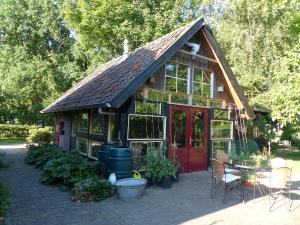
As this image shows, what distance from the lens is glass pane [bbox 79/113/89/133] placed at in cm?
1234

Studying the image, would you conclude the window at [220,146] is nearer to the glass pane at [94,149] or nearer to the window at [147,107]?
the window at [147,107]

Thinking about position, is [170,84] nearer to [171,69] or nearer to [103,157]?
[171,69]

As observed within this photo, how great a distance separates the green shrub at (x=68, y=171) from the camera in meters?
8.92

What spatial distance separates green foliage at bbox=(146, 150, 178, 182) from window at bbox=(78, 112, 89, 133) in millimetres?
3986

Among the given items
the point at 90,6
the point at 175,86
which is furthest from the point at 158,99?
the point at 90,6

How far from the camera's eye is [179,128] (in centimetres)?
1128

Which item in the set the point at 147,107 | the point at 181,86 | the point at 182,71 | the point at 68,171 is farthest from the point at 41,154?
the point at 182,71

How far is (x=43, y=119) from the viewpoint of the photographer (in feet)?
99.3

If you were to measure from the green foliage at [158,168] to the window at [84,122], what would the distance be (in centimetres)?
399

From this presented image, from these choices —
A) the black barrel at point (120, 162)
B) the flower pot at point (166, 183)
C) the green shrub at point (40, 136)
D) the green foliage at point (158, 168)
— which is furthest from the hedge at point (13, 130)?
the flower pot at point (166, 183)

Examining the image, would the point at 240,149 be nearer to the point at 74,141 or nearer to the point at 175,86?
the point at 175,86

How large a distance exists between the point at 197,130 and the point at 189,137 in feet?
2.06

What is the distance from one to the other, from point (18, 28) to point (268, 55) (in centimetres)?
2394

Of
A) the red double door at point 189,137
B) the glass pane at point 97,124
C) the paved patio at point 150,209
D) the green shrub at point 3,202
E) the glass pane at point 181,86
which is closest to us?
the green shrub at point 3,202
